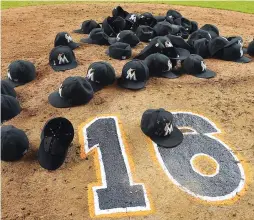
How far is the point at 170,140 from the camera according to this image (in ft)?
25.9

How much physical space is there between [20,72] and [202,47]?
5.79m

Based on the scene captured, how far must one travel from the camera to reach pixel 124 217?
6.14 m

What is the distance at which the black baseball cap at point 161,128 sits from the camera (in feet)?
25.3

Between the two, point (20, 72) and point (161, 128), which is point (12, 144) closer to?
point (161, 128)

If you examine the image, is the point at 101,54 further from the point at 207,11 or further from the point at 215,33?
the point at 207,11

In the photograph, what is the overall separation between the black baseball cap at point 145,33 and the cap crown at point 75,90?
4.81m

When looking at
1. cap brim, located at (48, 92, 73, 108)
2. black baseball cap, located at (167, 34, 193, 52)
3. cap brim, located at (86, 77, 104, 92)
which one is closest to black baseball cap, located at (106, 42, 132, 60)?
black baseball cap, located at (167, 34, 193, 52)

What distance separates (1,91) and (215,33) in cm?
814

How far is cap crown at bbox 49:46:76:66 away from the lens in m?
10.7

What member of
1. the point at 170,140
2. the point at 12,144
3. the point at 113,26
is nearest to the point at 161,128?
the point at 170,140

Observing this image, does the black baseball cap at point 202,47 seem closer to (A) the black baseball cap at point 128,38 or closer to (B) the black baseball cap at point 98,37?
(A) the black baseball cap at point 128,38

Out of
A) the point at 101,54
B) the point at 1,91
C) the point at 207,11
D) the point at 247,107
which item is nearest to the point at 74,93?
the point at 1,91

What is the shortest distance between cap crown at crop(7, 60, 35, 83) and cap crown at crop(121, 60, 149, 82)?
2.64 m

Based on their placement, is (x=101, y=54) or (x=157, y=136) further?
(x=101, y=54)
